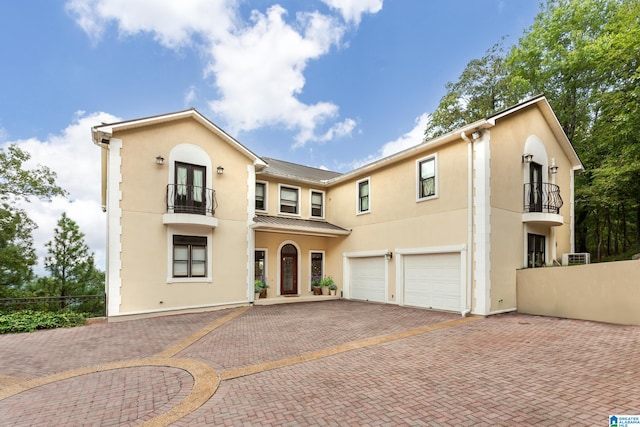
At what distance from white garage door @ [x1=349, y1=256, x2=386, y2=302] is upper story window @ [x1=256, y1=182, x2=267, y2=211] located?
5.10 metres

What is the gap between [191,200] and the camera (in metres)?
11.6

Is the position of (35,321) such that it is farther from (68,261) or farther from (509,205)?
(509,205)

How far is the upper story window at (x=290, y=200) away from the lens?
1566 cm

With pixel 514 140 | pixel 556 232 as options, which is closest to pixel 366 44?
pixel 514 140

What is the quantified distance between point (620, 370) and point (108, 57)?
17.2m

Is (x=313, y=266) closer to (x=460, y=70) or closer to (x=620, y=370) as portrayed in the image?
(x=620, y=370)

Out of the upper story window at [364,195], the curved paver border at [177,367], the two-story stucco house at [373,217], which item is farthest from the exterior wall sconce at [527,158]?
the curved paver border at [177,367]

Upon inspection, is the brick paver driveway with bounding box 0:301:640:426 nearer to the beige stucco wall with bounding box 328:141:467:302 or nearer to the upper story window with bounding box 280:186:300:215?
the beige stucco wall with bounding box 328:141:467:302

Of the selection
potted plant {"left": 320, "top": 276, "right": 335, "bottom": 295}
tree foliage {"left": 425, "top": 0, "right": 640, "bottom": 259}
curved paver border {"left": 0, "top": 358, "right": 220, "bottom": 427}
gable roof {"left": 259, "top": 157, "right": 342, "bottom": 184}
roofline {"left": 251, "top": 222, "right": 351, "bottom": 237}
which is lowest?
potted plant {"left": 320, "top": 276, "right": 335, "bottom": 295}

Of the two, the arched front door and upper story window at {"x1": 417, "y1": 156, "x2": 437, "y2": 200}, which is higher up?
upper story window at {"x1": 417, "y1": 156, "x2": 437, "y2": 200}

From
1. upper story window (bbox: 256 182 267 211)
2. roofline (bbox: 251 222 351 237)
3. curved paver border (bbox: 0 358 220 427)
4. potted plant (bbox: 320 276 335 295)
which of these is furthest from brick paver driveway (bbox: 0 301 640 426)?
upper story window (bbox: 256 182 267 211)

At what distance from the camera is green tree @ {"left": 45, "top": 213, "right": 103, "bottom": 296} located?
14.5 meters

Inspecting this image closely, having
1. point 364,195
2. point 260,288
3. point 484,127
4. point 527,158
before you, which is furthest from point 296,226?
point 527,158

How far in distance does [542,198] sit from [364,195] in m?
7.17
